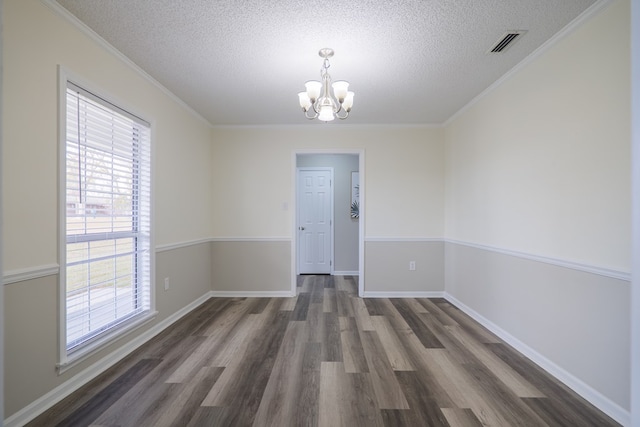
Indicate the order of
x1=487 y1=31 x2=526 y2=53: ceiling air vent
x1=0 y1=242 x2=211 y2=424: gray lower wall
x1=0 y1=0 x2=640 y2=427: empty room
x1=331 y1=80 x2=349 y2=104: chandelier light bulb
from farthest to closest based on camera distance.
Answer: x1=331 y1=80 x2=349 y2=104: chandelier light bulb < x1=487 y1=31 x2=526 y2=53: ceiling air vent < x1=0 y1=0 x2=640 y2=427: empty room < x1=0 y1=242 x2=211 y2=424: gray lower wall

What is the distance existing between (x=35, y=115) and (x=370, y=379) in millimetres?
2559

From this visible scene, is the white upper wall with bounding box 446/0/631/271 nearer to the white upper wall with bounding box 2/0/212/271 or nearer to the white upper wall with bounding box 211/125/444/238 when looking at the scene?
the white upper wall with bounding box 211/125/444/238

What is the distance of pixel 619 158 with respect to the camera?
1.71 meters

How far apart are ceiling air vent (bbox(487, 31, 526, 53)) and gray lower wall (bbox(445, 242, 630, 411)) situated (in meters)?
1.60

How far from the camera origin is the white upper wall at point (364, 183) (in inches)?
165

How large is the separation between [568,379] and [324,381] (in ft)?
5.20

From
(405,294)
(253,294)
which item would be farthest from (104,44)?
(405,294)

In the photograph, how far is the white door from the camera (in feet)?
18.9

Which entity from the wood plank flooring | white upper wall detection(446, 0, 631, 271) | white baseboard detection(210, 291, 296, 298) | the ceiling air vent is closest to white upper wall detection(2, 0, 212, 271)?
Answer: the wood plank flooring

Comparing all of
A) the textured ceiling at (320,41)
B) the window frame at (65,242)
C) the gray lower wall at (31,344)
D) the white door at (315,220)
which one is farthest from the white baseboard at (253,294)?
the textured ceiling at (320,41)

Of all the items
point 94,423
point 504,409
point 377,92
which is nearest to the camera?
point 94,423

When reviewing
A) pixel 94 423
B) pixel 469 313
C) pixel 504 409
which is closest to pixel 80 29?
pixel 94 423

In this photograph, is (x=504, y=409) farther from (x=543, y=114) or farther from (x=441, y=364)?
(x=543, y=114)

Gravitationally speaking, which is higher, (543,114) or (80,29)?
(80,29)
